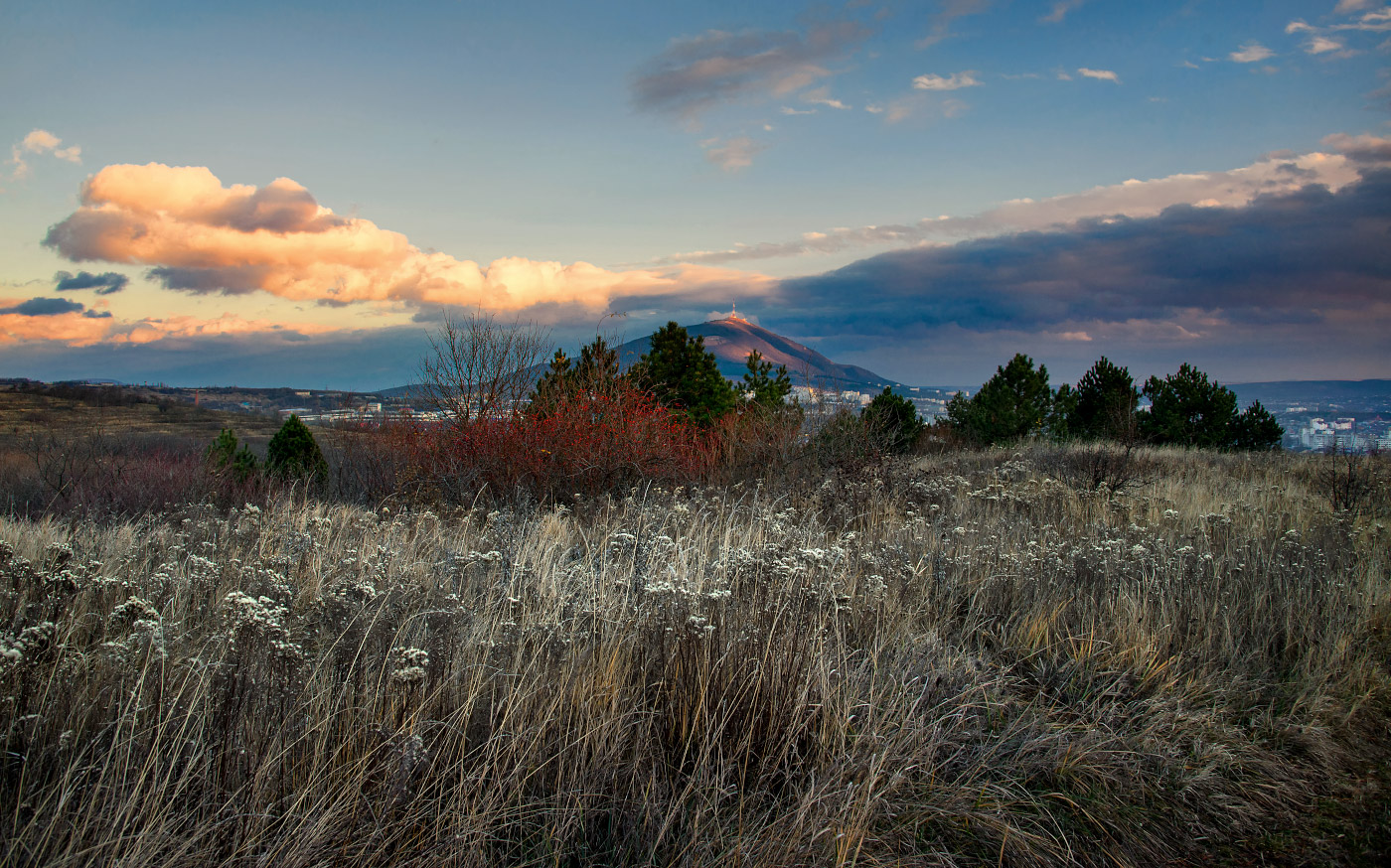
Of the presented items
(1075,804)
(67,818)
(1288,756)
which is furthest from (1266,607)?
(67,818)

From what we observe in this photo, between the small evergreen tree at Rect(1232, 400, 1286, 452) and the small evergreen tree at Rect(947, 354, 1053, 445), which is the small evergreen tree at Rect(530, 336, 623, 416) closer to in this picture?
the small evergreen tree at Rect(947, 354, 1053, 445)

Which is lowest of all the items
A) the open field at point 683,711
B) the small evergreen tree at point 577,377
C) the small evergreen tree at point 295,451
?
the open field at point 683,711

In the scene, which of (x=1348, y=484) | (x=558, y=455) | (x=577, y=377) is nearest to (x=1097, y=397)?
(x=1348, y=484)

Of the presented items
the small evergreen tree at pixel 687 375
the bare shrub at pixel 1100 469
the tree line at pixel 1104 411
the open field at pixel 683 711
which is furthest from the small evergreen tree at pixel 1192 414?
the open field at pixel 683 711

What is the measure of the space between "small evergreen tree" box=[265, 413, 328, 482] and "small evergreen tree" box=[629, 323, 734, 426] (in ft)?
27.1

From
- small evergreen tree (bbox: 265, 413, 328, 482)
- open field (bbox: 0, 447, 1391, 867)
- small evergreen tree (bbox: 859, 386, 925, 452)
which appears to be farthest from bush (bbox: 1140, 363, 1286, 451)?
small evergreen tree (bbox: 265, 413, 328, 482)

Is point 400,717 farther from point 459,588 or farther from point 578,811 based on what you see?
point 459,588

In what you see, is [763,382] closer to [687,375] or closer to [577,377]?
[687,375]

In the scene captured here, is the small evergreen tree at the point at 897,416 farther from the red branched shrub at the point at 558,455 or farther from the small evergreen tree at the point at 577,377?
the small evergreen tree at the point at 577,377

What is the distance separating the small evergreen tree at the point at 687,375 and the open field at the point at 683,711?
14.1 metres

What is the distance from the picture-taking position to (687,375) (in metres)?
20.0

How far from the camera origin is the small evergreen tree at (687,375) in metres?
19.3

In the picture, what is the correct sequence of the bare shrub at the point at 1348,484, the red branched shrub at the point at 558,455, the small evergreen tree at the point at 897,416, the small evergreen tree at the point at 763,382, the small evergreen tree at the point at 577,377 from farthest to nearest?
the small evergreen tree at the point at 763,382, the small evergreen tree at the point at 897,416, the small evergreen tree at the point at 577,377, the red branched shrub at the point at 558,455, the bare shrub at the point at 1348,484

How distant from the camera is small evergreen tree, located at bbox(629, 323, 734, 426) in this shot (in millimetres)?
19281
